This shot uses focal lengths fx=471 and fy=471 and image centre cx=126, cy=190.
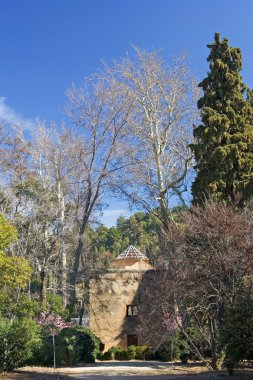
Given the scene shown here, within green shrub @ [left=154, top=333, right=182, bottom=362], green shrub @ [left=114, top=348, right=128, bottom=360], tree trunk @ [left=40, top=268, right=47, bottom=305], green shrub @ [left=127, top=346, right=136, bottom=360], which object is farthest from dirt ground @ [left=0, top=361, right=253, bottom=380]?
green shrub @ [left=114, top=348, right=128, bottom=360]

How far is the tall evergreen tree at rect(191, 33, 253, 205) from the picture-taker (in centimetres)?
2014

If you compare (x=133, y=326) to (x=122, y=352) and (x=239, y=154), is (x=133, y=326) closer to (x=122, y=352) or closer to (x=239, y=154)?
(x=122, y=352)

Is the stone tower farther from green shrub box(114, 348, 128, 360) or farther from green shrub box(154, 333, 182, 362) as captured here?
green shrub box(154, 333, 182, 362)

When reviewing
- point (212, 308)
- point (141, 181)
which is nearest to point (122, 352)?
point (141, 181)

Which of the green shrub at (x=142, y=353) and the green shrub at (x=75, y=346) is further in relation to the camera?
the green shrub at (x=142, y=353)

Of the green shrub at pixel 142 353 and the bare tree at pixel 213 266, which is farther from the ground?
the bare tree at pixel 213 266

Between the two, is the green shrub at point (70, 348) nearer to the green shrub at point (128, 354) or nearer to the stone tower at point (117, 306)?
the green shrub at point (128, 354)

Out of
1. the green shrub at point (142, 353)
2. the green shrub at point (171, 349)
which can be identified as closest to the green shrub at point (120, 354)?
the green shrub at point (142, 353)

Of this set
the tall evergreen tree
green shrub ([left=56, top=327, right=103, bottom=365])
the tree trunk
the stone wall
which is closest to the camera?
the tall evergreen tree

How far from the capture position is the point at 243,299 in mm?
14422

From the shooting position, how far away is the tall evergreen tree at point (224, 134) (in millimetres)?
20141

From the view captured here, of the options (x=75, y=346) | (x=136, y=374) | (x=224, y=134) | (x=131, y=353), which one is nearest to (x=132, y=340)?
(x=131, y=353)

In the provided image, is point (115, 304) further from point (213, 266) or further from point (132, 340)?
point (213, 266)

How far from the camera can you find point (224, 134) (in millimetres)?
20656
